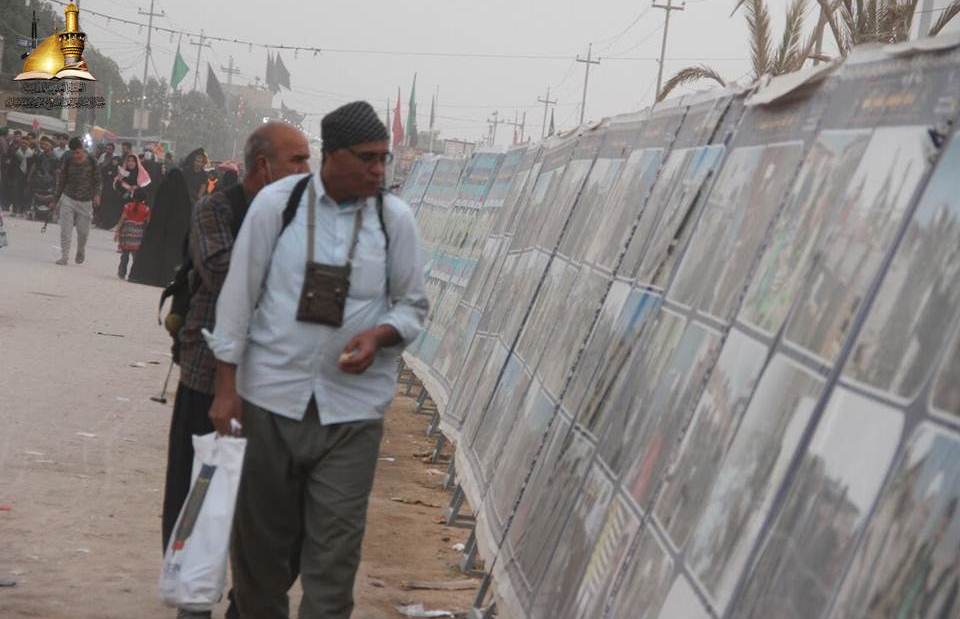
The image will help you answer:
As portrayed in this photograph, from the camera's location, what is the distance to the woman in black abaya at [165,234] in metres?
21.5

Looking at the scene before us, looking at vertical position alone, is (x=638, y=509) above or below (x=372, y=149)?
below

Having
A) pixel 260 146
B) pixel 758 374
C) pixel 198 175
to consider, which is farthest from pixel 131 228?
pixel 758 374

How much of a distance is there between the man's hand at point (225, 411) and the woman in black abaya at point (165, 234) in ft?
51.9

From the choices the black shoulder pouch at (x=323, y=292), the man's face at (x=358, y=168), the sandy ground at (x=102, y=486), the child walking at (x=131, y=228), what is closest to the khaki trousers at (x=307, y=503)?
the black shoulder pouch at (x=323, y=292)

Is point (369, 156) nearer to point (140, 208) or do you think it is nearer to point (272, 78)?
point (140, 208)

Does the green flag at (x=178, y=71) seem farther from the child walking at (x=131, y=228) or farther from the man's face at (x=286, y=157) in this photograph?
the man's face at (x=286, y=157)

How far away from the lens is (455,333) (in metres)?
12.6

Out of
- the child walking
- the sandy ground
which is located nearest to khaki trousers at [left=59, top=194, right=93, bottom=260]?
the child walking

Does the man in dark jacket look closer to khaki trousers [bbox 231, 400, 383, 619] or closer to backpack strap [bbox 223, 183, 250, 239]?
backpack strap [bbox 223, 183, 250, 239]

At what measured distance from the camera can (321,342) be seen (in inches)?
210

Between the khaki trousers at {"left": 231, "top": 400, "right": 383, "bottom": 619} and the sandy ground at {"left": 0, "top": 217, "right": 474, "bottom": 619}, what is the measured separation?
3.67 ft

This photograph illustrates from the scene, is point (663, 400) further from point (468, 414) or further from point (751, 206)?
point (468, 414)

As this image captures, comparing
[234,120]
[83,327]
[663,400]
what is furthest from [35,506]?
[234,120]

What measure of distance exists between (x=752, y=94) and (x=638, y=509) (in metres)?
1.20
